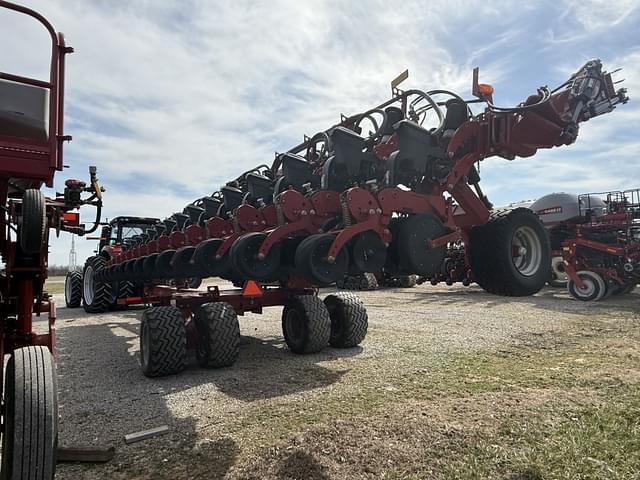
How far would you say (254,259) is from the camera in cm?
343

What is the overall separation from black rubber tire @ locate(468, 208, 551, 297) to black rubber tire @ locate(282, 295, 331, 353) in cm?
343

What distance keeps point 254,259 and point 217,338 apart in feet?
8.78

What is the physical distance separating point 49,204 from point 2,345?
979 mm

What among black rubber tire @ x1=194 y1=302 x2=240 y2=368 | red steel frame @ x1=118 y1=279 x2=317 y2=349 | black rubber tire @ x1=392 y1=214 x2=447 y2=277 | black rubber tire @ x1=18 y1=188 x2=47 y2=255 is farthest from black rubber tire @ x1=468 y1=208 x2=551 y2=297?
red steel frame @ x1=118 y1=279 x2=317 y2=349

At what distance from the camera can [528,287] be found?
320 cm

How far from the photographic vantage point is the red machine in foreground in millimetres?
2346

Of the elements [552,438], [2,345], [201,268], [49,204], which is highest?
[49,204]

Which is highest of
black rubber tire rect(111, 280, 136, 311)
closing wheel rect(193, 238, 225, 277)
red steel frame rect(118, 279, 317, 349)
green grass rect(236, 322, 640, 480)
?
closing wheel rect(193, 238, 225, 277)

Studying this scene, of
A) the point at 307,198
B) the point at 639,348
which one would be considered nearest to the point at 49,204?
the point at 307,198

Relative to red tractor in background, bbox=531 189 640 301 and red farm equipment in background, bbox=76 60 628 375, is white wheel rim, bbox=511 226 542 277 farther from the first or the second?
red tractor in background, bbox=531 189 640 301

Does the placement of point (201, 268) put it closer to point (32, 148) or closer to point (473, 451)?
point (32, 148)

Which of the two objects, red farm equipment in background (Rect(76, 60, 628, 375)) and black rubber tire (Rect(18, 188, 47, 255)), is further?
red farm equipment in background (Rect(76, 60, 628, 375))

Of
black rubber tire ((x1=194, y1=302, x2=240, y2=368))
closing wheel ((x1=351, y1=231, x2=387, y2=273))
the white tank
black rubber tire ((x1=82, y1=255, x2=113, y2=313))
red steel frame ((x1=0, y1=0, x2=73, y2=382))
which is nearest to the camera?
red steel frame ((x1=0, y1=0, x2=73, y2=382))

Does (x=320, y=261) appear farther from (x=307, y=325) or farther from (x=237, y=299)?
(x=237, y=299)
